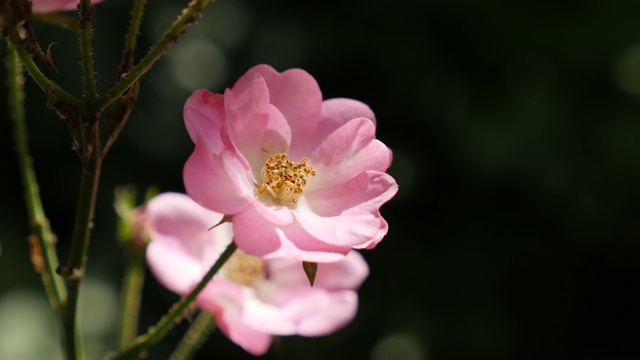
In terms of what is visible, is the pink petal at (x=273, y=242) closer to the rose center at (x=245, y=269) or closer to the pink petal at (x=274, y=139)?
the pink petal at (x=274, y=139)

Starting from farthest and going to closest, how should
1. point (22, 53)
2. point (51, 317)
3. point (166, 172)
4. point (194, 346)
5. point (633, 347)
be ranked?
point (633, 347) < point (166, 172) < point (51, 317) < point (194, 346) < point (22, 53)

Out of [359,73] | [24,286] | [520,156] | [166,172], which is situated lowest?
[24,286]

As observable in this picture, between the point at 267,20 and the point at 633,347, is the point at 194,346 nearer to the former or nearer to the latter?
the point at 267,20

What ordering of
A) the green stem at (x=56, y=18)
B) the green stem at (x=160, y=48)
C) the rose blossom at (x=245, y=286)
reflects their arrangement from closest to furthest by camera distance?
1. the green stem at (x=160, y=48)
2. the green stem at (x=56, y=18)
3. the rose blossom at (x=245, y=286)

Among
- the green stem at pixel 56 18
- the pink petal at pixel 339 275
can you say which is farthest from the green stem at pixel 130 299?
the green stem at pixel 56 18

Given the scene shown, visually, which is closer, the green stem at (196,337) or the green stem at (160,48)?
the green stem at (160,48)

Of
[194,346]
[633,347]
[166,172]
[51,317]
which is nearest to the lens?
[194,346]

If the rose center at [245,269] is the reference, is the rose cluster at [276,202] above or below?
above

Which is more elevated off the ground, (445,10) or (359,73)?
(445,10)

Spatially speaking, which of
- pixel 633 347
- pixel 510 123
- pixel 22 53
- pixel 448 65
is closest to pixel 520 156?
pixel 510 123
